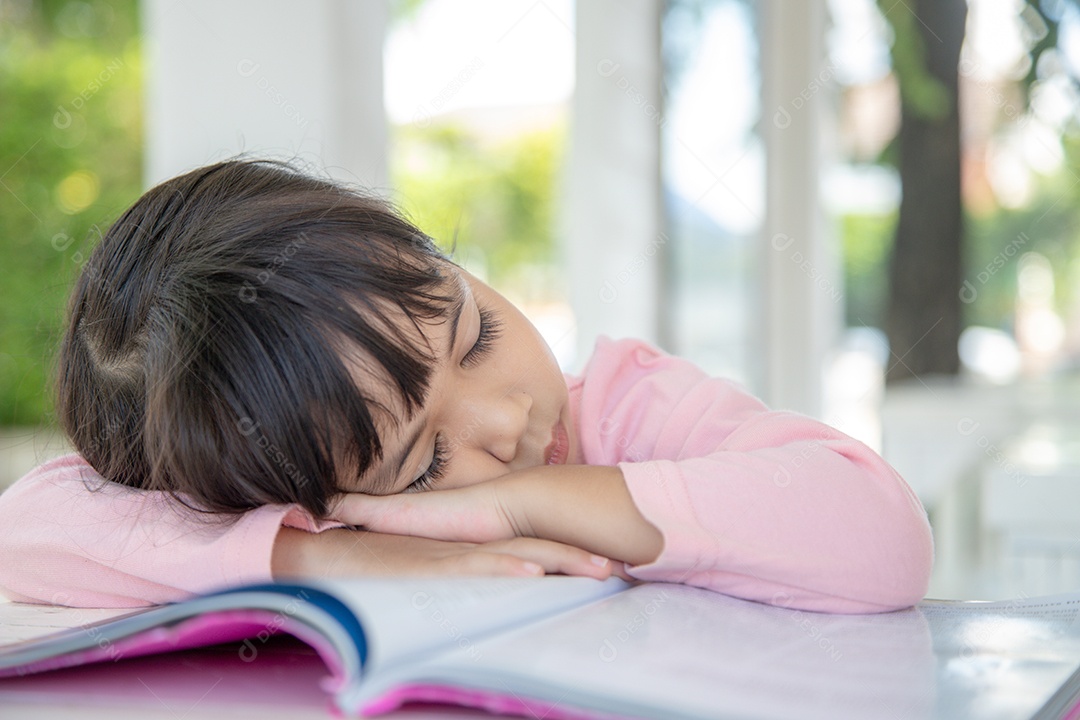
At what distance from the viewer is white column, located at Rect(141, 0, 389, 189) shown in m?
1.83

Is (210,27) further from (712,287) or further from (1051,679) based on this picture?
(712,287)

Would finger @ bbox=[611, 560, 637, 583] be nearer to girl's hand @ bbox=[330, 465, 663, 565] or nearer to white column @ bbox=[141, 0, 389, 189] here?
girl's hand @ bbox=[330, 465, 663, 565]

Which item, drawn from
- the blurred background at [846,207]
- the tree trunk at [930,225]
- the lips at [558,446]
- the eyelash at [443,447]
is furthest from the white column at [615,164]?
the eyelash at [443,447]

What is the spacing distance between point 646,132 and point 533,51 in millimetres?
869

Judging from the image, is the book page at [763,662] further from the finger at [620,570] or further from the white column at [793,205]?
the white column at [793,205]

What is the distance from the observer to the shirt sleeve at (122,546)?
73cm

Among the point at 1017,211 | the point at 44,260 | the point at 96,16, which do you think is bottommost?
the point at 44,260

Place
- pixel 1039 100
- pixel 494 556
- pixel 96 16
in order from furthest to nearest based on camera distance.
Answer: pixel 96 16 → pixel 1039 100 → pixel 494 556

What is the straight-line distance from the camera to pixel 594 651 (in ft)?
1.79

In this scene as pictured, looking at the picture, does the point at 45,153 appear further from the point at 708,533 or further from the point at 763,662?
the point at 763,662

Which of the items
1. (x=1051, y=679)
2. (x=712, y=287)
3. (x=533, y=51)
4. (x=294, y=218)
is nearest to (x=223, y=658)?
(x=294, y=218)

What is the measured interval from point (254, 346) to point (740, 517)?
1.23ft

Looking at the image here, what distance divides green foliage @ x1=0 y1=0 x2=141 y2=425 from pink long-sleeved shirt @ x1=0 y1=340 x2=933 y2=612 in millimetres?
4382

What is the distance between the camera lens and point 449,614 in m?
0.57
